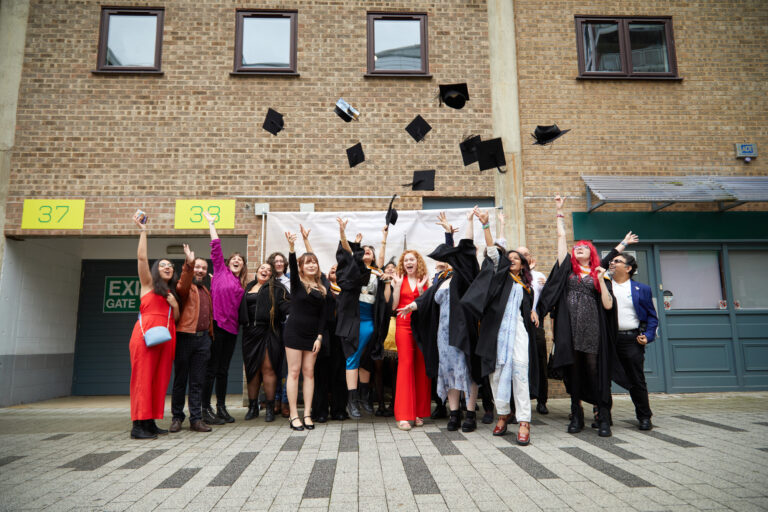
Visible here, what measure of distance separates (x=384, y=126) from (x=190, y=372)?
4.92 m

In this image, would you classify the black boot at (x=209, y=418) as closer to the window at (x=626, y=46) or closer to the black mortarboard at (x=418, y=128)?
Result: the black mortarboard at (x=418, y=128)

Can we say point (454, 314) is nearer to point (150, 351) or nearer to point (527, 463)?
point (527, 463)


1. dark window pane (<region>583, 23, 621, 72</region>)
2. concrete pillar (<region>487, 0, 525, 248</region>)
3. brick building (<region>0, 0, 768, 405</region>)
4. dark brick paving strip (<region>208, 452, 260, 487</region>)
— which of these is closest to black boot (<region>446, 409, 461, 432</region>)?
dark brick paving strip (<region>208, 452, 260, 487</region>)

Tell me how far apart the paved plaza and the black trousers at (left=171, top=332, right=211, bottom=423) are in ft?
0.93

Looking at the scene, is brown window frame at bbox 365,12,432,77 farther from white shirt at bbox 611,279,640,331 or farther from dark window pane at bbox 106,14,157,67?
white shirt at bbox 611,279,640,331

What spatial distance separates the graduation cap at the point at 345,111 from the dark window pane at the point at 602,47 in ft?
13.7

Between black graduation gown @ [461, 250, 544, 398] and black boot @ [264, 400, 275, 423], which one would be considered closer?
black graduation gown @ [461, 250, 544, 398]

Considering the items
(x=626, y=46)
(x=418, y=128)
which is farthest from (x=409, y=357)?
(x=626, y=46)

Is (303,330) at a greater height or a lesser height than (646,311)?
lesser

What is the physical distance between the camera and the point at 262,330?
5996 millimetres

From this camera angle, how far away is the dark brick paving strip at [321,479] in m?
3.24

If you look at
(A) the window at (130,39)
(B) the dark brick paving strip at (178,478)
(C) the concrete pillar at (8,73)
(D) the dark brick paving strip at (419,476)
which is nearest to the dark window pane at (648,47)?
(D) the dark brick paving strip at (419,476)

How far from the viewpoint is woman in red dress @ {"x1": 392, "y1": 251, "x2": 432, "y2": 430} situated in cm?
538

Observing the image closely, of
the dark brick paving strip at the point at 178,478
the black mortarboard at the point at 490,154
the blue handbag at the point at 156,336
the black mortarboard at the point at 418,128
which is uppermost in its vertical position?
the black mortarboard at the point at 418,128
